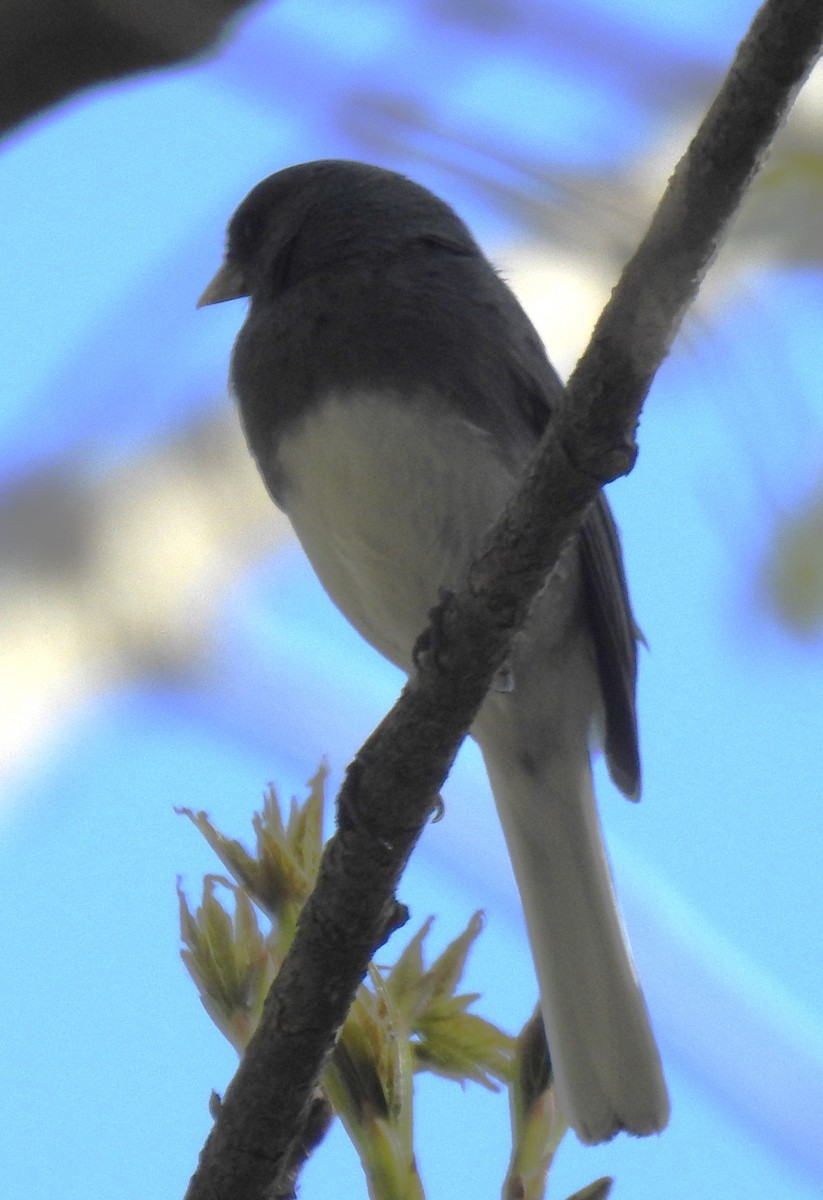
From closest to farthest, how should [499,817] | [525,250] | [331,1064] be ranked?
[331,1064] → [499,817] → [525,250]

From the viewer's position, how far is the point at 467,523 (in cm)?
184

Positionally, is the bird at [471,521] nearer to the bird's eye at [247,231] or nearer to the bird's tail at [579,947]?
the bird's tail at [579,947]

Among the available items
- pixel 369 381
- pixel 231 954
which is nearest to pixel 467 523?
pixel 369 381

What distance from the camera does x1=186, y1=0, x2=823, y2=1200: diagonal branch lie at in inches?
41.7

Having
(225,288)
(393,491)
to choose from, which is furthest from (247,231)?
(393,491)

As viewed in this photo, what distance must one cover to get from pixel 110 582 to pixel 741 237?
0.90m

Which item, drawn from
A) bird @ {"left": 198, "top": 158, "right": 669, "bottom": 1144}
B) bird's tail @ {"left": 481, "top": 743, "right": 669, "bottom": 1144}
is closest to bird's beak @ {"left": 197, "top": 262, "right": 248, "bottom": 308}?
bird @ {"left": 198, "top": 158, "right": 669, "bottom": 1144}

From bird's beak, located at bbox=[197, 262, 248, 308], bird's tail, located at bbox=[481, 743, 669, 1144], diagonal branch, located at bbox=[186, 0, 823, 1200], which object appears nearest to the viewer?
diagonal branch, located at bbox=[186, 0, 823, 1200]

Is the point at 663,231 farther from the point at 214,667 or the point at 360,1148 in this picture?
the point at 214,667

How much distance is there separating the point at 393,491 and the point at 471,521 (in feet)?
0.35

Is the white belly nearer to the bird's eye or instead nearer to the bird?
the bird

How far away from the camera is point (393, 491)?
5.96ft

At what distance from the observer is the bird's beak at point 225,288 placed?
2.37 m

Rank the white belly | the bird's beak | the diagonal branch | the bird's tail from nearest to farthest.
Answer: the diagonal branch
the bird's tail
the white belly
the bird's beak
